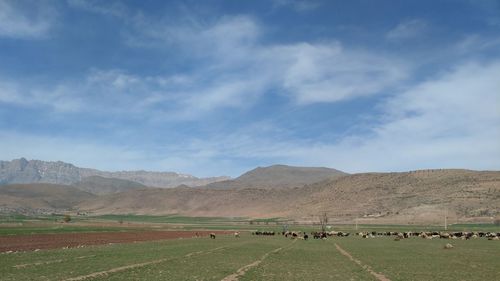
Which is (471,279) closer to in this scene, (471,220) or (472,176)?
(471,220)

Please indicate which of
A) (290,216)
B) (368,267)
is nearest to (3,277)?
(368,267)

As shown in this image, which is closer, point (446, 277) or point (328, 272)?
point (446, 277)

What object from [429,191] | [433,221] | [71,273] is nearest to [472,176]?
[429,191]

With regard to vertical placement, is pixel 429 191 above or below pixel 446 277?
above

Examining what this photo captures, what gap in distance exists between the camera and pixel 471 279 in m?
27.4

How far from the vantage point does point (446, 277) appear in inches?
1116

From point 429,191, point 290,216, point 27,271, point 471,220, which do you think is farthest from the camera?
point 290,216

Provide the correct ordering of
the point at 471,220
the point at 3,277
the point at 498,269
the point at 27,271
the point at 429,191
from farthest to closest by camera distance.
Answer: the point at 429,191
the point at 471,220
the point at 498,269
the point at 27,271
the point at 3,277

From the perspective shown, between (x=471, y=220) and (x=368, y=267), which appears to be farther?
(x=471, y=220)

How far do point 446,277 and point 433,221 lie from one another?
409 ft

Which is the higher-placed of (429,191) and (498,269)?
(429,191)

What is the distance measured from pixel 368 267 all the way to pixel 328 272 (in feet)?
14.8

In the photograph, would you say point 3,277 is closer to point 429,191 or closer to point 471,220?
point 471,220

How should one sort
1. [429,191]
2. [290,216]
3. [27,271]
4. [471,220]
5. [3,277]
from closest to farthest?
[3,277], [27,271], [471,220], [429,191], [290,216]
